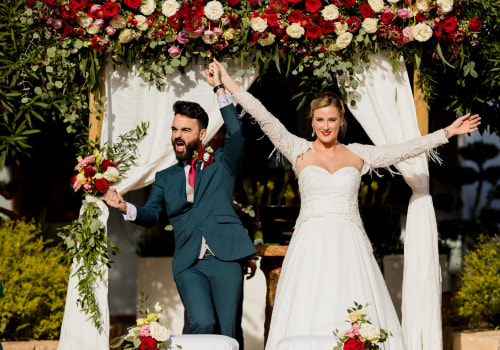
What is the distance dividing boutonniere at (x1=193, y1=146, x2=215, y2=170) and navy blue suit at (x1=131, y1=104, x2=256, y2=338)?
3 cm

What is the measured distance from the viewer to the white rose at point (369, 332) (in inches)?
175

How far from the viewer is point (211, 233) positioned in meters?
5.63

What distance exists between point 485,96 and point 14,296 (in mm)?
4673

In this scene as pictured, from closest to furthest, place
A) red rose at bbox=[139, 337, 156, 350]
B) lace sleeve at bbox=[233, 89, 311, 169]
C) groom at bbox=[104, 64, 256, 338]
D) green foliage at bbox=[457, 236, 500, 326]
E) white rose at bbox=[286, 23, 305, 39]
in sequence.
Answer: red rose at bbox=[139, 337, 156, 350] → groom at bbox=[104, 64, 256, 338] → lace sleeve at bbox=[233, 89, 311, 169] → white rose at bbox=[286, 23, 305, 39] → green foliage at bbox=[457, 236, 500, 326]

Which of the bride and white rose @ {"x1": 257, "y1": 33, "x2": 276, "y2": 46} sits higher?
white rose @ {"x1": 257, "y1": 33, "x2": 276, "y2": 46}

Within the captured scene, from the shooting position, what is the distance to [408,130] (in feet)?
21.4

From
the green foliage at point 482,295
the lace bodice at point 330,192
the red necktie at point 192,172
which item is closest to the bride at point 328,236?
the lace bodice at point 330,192

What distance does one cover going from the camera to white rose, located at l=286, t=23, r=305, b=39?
625cm

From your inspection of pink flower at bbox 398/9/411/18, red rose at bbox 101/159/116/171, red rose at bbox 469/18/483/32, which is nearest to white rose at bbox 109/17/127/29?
red rose at bbox 101/159/116/171

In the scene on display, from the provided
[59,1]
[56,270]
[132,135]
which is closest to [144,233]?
[56,270]

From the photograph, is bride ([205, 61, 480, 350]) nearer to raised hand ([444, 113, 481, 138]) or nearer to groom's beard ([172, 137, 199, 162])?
raised hand ([444, 113, 481, 138])

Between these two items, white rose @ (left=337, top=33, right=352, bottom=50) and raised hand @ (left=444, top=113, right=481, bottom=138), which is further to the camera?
white rose @ (left=337, top=33, right=352, bottom=50)

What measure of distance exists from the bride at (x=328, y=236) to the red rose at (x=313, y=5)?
3.16 feet

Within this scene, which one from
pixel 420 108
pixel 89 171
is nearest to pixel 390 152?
pixel 420 108
